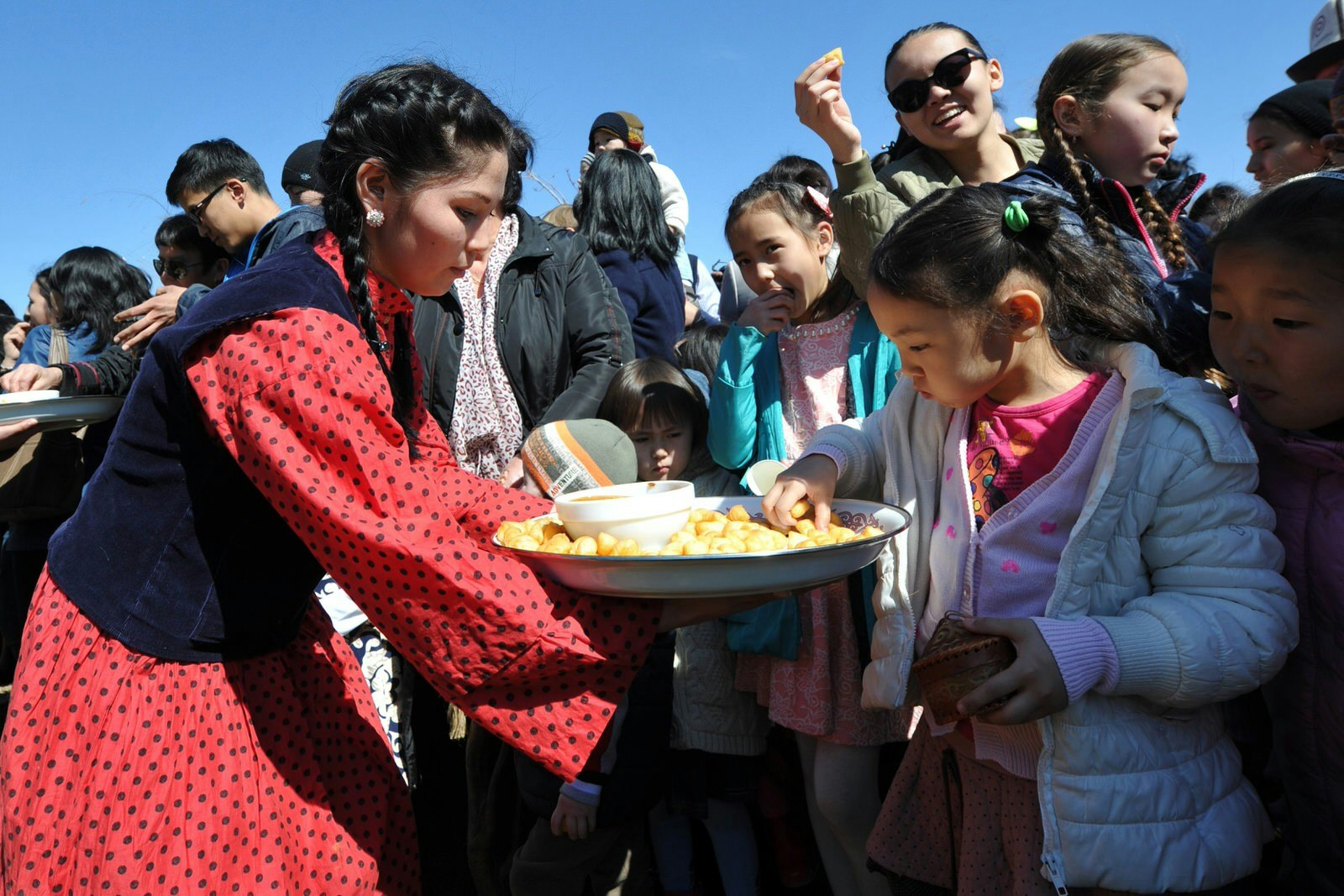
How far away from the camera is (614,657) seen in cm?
155

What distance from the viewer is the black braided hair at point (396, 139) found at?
1.75 meters

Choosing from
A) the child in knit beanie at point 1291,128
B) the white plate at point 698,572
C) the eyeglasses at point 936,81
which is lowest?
the white plate at point 698,572

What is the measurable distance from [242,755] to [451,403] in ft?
5.82

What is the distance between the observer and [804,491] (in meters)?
1.95

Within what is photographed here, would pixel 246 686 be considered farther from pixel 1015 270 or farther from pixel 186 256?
pixel 186 256

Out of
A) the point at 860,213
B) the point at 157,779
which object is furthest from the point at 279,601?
the point at 860,213

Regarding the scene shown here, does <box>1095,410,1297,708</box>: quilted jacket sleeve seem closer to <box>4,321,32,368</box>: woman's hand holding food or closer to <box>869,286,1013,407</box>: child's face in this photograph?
<box>869,286,1013,407</box>: child's face

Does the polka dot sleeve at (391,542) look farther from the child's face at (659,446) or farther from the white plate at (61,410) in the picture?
the white plate at (61,410)

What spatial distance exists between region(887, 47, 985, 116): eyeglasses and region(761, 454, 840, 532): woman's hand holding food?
55.4 inches

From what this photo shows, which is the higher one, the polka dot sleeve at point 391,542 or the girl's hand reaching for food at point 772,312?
the girl's hand reaching for food at point 772,312

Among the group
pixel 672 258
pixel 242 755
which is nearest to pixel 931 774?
pixel 242 755

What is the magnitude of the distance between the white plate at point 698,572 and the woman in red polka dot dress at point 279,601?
0.06 meters

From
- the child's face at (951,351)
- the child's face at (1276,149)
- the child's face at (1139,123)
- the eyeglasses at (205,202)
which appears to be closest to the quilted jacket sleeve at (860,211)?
the child's face at (1139,123)

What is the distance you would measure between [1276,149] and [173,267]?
539 cm
